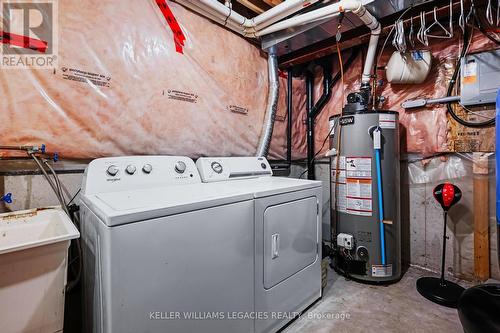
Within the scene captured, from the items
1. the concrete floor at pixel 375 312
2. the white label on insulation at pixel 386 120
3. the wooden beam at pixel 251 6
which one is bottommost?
the concrete floor at pixel 375 312

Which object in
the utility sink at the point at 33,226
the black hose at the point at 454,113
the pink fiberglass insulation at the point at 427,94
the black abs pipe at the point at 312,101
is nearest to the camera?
the utility sink at the point at 33,226

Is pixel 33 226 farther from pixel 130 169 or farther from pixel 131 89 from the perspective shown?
pixel 131 89

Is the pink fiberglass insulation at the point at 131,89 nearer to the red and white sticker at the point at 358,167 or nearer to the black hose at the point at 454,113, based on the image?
the red and white sticker at the point at 358,167

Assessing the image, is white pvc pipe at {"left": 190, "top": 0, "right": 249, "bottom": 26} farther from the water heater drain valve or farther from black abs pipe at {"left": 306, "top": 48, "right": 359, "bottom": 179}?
the water heater drain valve

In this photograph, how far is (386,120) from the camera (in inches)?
73.5

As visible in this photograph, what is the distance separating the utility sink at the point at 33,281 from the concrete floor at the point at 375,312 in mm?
1224

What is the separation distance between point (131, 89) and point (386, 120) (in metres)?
1.90

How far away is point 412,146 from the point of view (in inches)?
84.3

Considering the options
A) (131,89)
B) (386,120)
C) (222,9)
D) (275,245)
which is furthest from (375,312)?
(222,9)

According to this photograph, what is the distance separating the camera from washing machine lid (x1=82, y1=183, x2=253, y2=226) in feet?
2.68

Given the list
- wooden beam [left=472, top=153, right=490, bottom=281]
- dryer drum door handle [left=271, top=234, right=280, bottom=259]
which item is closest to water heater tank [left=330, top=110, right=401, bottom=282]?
wooden beam [left=472, top=153, right=490, bottom=281]

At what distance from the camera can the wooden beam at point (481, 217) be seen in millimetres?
1799

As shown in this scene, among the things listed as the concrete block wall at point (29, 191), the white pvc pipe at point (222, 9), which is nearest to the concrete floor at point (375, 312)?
the concrete block wall at point (29, 191)

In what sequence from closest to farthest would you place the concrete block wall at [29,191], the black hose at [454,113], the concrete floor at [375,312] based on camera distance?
the concrete block wall at [29,191] → the concrete floor at [375,312] → the black hose at [454,113]
